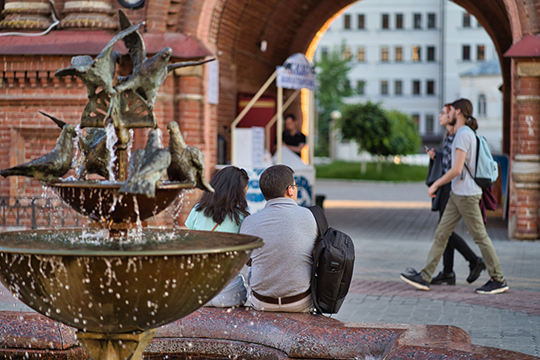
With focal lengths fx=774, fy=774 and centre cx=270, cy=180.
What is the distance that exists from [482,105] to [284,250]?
59873 millimetres

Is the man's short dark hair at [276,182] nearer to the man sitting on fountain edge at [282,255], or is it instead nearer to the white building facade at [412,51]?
the man sitting on fountain edge at [282,255]

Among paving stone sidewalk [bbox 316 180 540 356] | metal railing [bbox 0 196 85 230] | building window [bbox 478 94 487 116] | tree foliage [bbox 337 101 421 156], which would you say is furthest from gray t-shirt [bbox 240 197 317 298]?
building window [bbox 478 94 487 116]

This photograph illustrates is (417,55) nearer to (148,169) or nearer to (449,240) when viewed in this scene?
(449,240)

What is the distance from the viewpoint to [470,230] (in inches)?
297

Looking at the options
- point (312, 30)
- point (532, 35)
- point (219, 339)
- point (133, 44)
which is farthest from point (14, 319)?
point (312, 30)

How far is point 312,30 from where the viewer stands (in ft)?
59.5

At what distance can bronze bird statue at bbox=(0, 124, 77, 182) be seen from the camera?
12.1 feet

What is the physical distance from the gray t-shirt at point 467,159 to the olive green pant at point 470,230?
0.20 feet

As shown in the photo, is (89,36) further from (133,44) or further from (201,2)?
(133,44)

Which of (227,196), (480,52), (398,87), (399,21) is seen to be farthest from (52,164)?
(398,87)

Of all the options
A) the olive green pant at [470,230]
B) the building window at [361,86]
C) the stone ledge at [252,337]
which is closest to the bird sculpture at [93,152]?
the stone ledge at [252,337]

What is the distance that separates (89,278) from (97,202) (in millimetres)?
426

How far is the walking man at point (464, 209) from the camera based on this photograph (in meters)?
7.44

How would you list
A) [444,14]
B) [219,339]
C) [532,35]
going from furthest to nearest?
1. [444,14]
2. [532,35]
3. [219,339]
